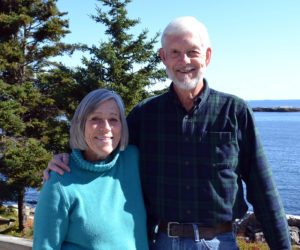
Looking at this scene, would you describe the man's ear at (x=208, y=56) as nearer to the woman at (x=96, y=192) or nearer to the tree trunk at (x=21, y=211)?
the woman at (x=96, y=192)

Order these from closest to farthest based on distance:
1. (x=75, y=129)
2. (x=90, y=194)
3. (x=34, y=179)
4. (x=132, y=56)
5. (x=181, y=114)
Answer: (x=90, y=194) < (x=75, y=129) < (x=181, y=114) < (x=34, y=179) < (x=132, y=56)

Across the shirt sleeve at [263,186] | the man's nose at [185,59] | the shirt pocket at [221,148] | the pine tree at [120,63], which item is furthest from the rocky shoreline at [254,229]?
the man's nose at [185,59]

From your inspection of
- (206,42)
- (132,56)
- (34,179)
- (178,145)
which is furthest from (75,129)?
(132,56)

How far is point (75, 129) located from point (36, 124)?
14278 mm

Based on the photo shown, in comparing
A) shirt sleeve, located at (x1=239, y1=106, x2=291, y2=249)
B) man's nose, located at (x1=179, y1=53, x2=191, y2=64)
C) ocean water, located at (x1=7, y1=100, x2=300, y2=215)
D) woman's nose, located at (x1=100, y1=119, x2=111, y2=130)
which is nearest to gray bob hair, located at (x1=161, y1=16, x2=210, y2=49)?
man's nose, located at (x1=179, y1=53, x2=191, y2=64)

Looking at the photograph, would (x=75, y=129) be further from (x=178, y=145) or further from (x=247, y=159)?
(x=247, y=159)

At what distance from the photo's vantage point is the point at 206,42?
7.43 feet

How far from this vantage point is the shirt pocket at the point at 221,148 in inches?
87.2

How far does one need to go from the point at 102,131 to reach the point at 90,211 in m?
0.51

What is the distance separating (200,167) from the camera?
2213 millimetres

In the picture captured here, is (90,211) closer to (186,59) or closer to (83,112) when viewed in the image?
(83,112)

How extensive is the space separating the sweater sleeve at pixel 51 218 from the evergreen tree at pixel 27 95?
11686mm

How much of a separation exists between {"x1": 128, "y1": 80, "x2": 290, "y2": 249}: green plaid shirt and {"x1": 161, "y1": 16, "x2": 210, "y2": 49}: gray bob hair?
358 mm

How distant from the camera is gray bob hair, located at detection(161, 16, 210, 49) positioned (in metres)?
2.19
